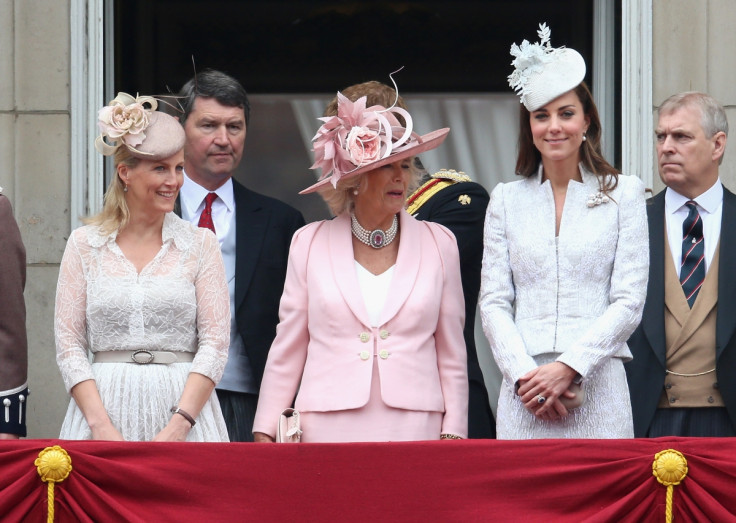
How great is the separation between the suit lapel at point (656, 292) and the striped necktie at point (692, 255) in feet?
0.25

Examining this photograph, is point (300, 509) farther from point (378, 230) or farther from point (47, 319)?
point (47, 319)

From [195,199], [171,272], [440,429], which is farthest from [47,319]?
[440,429]

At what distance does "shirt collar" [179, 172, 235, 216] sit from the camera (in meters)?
5.35

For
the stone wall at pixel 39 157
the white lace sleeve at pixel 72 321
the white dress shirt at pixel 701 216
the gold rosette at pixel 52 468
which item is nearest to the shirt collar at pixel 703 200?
the white dress shirt at pixel 701 216

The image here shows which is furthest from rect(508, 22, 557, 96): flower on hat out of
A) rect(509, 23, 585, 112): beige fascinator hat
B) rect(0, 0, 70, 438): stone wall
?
rect(0, 0, 70, 438): stone wall

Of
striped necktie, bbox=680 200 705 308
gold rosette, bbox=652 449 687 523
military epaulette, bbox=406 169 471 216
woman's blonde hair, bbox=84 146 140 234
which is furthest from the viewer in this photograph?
military epaulette, bbox=406 169 471 216

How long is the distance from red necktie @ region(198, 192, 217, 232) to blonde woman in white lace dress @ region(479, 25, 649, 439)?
1.18 meters

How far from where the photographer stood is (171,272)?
4523 millimetres

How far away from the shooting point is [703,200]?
5.09m

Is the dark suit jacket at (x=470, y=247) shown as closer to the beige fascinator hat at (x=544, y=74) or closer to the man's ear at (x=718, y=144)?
the beige fascinator hat at (x=544, y=74)

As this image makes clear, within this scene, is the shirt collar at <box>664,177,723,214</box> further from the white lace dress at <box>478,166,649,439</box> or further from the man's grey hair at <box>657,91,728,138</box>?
the white lace dress at <box>478,166,649,439</box>

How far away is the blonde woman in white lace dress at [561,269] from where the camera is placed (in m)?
4.30

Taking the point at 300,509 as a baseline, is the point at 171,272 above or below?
above

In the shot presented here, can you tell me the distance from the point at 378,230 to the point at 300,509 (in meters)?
1.05
